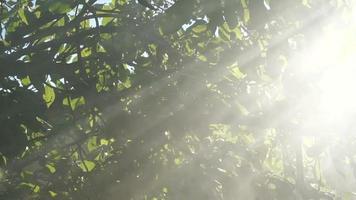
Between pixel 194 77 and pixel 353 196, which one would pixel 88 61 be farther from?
pixel 353 196

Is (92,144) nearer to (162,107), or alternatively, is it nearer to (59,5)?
(162,107)

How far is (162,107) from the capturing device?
358cm

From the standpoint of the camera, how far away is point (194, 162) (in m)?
3.49

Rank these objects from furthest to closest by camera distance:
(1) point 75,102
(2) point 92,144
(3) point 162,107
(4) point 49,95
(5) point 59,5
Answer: (2) point 92,144 → (1) point 75,102 → (3) point 162,107 → (4) point 49,95 → (5) point 59,5

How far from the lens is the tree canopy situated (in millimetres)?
3121

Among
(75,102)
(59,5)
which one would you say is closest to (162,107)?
(75,102)

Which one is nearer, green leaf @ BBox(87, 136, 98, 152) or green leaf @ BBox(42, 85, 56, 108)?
green leaf @ BBox(42, 85, 56, 108)

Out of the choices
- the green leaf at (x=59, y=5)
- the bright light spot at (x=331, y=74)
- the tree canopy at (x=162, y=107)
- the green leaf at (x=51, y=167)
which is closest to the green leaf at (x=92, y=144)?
the tree canopy at (x=162, y=107)

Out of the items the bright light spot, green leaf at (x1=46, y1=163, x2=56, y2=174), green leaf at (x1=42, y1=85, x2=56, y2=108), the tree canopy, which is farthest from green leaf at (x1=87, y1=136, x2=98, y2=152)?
the bright light spot

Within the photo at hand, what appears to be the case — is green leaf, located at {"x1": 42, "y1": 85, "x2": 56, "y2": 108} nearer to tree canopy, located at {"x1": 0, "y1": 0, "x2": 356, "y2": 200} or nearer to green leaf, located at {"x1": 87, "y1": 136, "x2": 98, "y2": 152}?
tree canopy, located at {"x1": 0, "y1": 0, "x2": 356, "y2": 200}

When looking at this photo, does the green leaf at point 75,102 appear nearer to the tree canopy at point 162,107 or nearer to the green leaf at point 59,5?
the tree canopy at point 162,107

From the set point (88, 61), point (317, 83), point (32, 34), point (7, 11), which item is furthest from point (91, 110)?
point (317, 83)

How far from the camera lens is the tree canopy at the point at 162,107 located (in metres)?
3.12

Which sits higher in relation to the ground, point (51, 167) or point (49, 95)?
point (49, 95)
